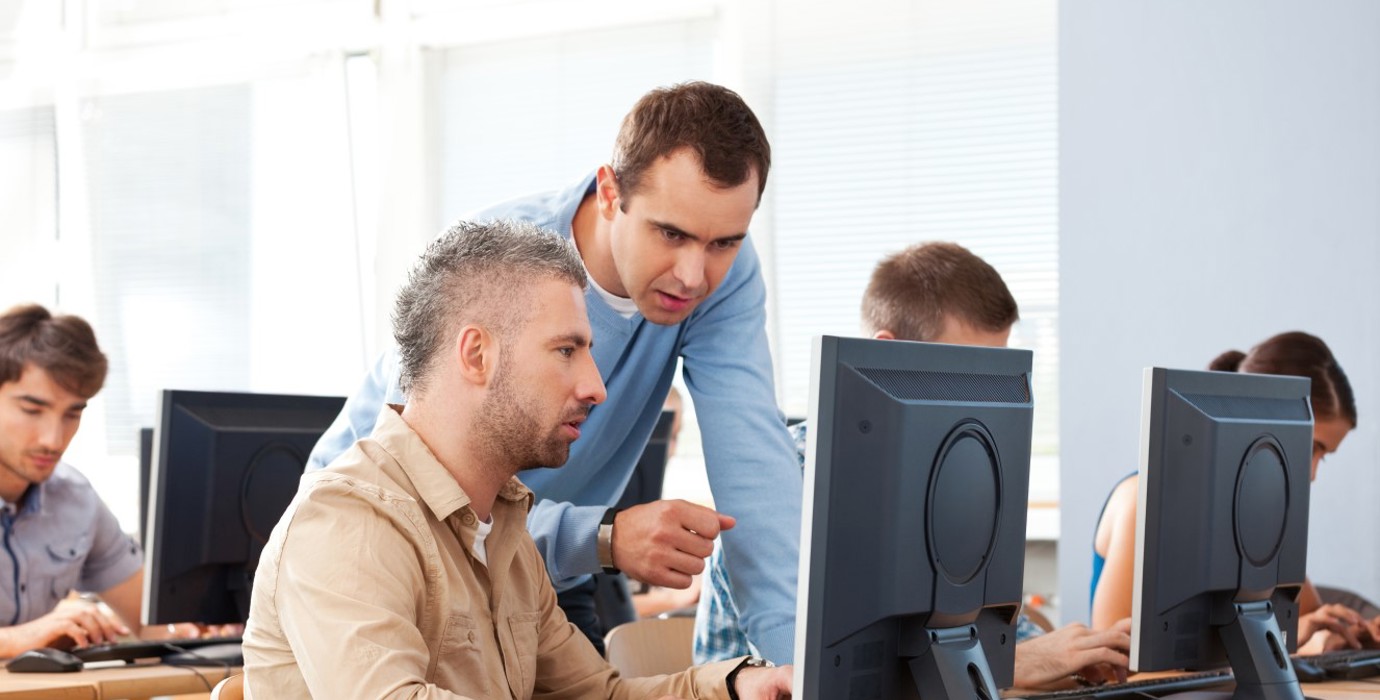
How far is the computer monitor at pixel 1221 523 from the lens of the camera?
1.76m

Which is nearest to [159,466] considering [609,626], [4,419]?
[4,419]

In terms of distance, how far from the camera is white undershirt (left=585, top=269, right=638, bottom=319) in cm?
186

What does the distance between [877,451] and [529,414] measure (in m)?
0.38

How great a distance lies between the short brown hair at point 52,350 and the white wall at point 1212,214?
2.43 meters

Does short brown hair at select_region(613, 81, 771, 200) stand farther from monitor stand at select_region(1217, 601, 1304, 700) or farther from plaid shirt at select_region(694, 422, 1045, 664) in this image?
monitor stand at select_region(1217, 601, 1304, 700)

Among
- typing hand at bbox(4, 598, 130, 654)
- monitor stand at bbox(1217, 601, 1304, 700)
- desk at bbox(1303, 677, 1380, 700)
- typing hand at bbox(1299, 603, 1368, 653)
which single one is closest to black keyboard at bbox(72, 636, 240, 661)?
typing hand at bbox(4, 598, 130, 654)

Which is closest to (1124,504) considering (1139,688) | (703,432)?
(1139,688)

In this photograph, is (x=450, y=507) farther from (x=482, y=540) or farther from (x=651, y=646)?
(x=651, y=646)

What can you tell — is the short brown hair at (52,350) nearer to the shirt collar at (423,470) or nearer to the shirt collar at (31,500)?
the shirt collar at (31,500)

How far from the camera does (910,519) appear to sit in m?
1.29

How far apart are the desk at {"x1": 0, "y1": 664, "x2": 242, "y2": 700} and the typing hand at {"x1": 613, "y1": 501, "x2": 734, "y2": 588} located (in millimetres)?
968

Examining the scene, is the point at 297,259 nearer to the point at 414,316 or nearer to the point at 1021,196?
the point at 1021,196

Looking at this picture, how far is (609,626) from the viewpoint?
3.35 meters

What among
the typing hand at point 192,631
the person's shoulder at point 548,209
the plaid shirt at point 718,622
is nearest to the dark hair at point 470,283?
the person's shoulder at point 548,209
